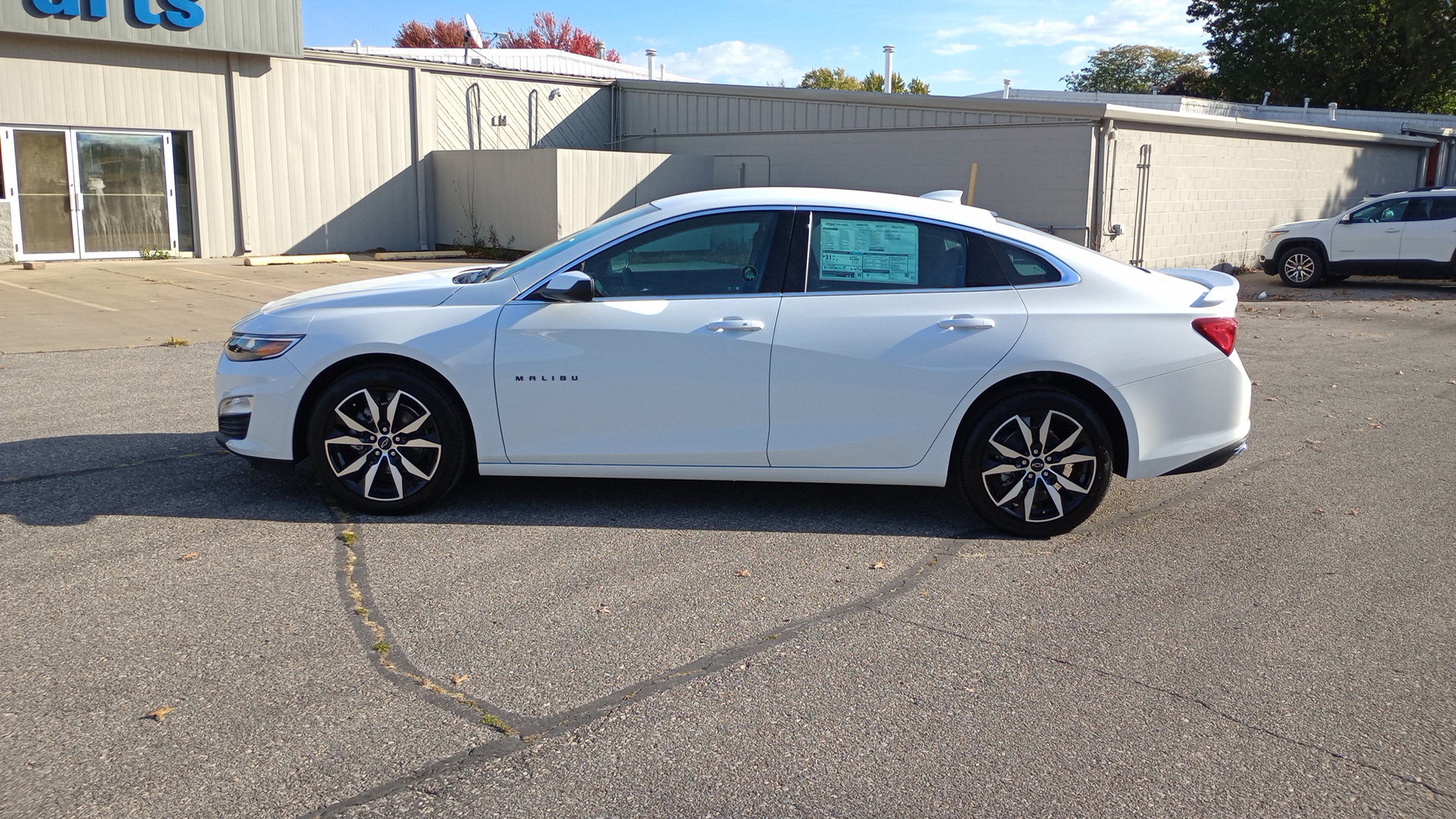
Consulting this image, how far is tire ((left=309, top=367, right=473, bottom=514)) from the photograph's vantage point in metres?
5.52

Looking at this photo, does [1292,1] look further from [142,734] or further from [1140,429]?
[142,734]

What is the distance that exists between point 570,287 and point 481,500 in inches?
51.2

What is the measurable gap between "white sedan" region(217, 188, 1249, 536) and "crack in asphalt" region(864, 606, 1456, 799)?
1202 millimetres

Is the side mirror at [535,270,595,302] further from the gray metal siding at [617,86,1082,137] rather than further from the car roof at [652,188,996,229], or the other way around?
the gray metal siding at [617,86,1082,137]

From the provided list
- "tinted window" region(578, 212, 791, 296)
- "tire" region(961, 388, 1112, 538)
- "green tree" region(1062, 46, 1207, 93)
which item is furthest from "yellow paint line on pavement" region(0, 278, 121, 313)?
"green tree" region(1062, 46, 1207, 93)

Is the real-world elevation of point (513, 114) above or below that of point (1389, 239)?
above

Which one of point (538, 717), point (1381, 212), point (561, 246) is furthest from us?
point (1381, 212)

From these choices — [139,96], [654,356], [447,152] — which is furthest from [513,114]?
[654,356]

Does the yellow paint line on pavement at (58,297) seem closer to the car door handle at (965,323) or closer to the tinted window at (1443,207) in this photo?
the car door handle at (965,323)

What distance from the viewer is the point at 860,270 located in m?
5.59

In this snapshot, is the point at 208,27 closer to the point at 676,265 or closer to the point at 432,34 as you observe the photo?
the point at 676,265

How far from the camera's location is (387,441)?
219 inches

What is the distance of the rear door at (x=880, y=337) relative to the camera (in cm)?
540

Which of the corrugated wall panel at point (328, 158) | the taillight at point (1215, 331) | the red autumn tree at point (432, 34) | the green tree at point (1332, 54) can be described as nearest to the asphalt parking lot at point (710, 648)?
the taillight at point (1215, 331)
